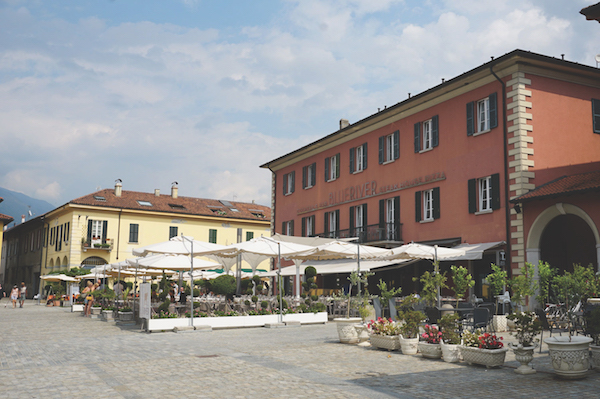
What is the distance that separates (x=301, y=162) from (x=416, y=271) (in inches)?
465

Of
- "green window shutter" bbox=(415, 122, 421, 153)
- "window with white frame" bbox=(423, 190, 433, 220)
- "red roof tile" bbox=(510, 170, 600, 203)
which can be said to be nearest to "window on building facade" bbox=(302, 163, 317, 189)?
"green window shutter" bbox=(415, 122, 421, 153)

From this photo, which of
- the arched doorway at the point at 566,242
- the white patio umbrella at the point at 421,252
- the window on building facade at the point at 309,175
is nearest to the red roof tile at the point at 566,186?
the arched doorway at the point at 566,242

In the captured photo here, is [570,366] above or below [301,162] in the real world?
below

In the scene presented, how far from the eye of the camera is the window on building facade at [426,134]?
23422 mm

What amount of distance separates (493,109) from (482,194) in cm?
310

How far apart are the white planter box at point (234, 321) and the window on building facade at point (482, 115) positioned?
8992mm

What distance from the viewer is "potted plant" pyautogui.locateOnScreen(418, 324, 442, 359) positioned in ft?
32.9

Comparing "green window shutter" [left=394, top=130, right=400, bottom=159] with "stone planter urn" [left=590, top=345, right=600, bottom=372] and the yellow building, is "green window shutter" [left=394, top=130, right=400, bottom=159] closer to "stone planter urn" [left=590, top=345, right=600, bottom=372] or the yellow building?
"stone planter urn" [left=590, top=345, right=600, bottom=372]

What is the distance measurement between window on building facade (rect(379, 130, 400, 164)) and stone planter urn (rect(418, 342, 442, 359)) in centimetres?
1612

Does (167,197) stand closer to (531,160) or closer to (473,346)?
(531,160)

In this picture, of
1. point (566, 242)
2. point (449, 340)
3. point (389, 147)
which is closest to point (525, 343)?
point (449, 340)

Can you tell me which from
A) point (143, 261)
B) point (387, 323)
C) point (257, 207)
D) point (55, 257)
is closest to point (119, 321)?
point (143, 261)

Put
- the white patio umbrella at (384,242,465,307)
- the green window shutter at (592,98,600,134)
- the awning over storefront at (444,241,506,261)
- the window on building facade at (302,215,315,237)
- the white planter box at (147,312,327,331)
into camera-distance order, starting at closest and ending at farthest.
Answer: the white planter box at (147,312,327,331)
the white patio umbrella at (384,242,465,307)
the awning over storefront at (444,241,506,261)
the green window shutter at (592,98,600,134)
the window on building facade at (302,215,315,237)

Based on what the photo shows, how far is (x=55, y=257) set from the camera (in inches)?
1875
